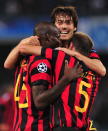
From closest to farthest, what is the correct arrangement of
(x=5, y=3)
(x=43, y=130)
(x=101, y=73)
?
1. (x=43, y=130)
2. (x=101, y=73)
3. (x=5, y=3)

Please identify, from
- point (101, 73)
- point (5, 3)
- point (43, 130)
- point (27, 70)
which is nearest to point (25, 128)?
point (43, 130)

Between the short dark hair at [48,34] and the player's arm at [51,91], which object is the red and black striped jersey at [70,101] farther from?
the player's arm at [51,91]

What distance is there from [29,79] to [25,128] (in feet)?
1.34

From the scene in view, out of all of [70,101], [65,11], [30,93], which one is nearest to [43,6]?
[65,11]

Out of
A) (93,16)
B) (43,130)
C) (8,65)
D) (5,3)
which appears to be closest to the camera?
(43,130)

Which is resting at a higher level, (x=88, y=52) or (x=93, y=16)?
(x=88, y=52)

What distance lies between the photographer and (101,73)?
4938 mm

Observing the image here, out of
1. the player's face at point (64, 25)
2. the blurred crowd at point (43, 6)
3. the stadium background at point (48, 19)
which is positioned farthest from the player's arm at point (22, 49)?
the blurred crowd at point (43, 6)

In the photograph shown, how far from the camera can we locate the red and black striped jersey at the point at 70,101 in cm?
424

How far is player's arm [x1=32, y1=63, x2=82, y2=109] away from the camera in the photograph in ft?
13.2

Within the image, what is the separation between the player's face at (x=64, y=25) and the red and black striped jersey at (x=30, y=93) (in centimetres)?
81

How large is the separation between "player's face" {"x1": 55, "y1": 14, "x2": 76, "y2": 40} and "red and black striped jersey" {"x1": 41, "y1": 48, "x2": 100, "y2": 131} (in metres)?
0.64

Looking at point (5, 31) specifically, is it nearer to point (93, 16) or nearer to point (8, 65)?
point (93, 16)

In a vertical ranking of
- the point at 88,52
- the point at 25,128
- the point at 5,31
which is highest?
the point at 88,52
